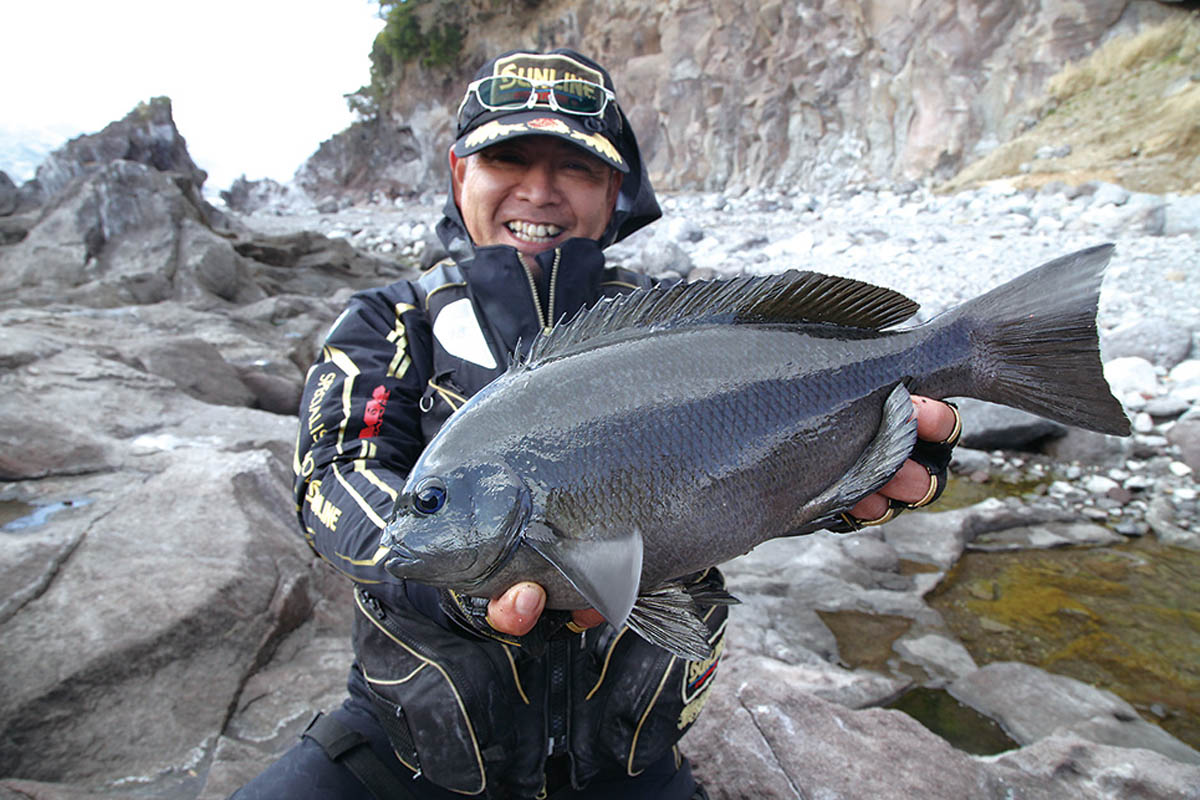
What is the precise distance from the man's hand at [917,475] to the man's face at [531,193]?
1.21m

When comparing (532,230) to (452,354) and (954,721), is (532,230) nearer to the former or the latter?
(452,354)

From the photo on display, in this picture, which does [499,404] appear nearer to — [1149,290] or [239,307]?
[1149,290]

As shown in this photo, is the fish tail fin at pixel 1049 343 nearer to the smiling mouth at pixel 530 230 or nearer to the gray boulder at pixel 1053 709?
the smiling mouth at pixel 530 230

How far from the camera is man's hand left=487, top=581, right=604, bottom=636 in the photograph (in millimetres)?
1277

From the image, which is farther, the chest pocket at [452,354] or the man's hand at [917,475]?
the chest pocket at [452,354]

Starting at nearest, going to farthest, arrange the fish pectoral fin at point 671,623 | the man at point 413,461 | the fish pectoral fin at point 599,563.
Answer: the fish pectoral fin at point 599,563
the fish pectoral fin at point 671,623
the man at point 413,461

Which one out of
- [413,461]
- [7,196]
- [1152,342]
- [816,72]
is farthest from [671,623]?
[816,72]

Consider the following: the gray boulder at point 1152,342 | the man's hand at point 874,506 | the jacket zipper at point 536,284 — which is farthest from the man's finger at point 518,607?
the gray boulder at point 1152,342

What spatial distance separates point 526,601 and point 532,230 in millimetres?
1311

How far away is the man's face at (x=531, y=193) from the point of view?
218cm

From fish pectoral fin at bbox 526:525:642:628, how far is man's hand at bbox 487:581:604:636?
8 cm

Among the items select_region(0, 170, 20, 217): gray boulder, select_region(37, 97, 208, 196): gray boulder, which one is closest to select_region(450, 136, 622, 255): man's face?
select_region(0, 170, 20, 217): gray boulder

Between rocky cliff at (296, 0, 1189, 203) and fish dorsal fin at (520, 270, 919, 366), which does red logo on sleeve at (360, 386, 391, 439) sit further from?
rocky cliff at (296, 0, 1189, 203)

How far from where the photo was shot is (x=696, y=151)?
20891mm
